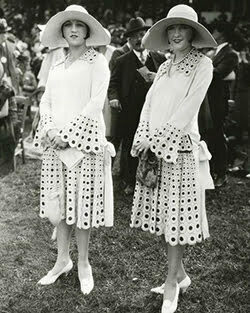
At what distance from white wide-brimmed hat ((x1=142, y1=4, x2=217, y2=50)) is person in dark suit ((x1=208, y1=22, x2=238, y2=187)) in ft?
9.16

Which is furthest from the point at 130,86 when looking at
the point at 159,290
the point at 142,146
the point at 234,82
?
the point at 234,82

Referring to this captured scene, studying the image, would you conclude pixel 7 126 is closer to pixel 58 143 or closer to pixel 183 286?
pixel 58 143

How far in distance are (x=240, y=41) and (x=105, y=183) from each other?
5.17 metres

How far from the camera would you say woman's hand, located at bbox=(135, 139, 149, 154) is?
3.61 meters

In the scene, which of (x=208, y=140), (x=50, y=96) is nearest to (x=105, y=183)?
(x=50, y=96)

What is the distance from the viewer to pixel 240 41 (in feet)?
27.4

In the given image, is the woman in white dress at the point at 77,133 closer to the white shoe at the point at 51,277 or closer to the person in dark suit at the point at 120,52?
the white shoe at the point at 51,277

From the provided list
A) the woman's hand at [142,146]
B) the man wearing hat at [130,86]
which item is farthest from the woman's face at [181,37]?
the man wearing hat at [130,86]

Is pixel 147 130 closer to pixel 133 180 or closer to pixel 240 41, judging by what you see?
pixel 133 180

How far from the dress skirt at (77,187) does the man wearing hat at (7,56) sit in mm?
3734

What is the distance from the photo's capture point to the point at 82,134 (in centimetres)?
381

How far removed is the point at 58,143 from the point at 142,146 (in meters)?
0.61

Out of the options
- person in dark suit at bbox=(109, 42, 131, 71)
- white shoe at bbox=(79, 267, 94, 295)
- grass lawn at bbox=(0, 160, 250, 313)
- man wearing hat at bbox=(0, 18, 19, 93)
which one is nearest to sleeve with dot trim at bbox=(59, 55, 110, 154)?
white shoe at bbox=(79, 267, 94, 295)

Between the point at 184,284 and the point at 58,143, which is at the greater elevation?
the point at 58,143
